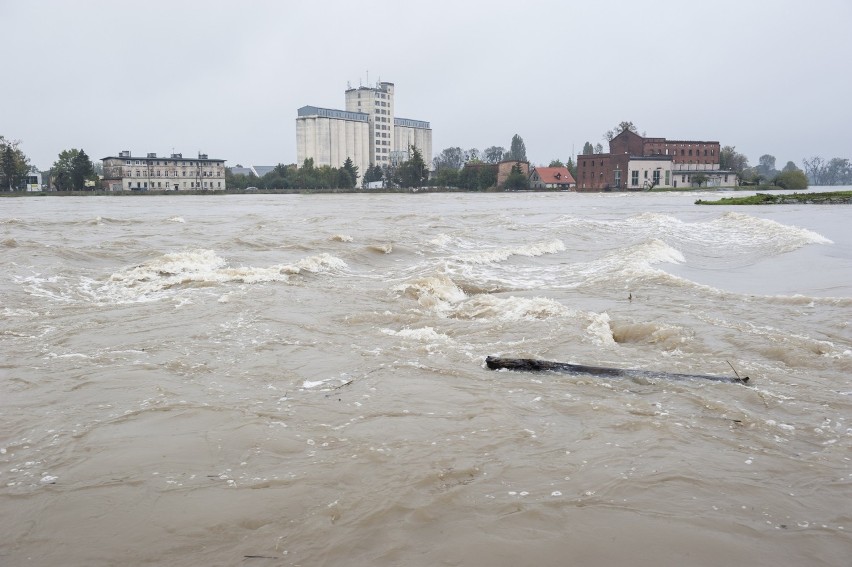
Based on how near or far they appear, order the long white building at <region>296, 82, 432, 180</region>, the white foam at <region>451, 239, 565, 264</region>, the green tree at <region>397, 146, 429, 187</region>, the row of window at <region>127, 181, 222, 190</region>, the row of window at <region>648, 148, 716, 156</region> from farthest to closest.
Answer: the long white building at <region>296, 82, 432, 180</region>
the green tree at <region>397, 146, 429, 187</region>
the row of window at <region>648, 148, 716, 156</region>
the row of window at <region>127, 181, 222, 190</region>
the white foam at <region>451, 239, 565, 264</region>

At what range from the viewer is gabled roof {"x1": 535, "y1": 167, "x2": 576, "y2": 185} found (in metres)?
117

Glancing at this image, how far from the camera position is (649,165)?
107125 millimetres

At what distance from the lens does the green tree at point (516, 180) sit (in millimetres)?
112750

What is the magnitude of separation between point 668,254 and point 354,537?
659 inches

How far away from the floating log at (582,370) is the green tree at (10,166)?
4412 inches

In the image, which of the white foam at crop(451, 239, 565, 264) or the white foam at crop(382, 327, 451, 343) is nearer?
the white foam at crop(382, 327, 451, 343)

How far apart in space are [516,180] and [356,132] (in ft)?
221

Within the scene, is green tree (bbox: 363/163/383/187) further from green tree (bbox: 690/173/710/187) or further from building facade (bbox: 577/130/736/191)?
green tree (bbox: 690/173/710/187)


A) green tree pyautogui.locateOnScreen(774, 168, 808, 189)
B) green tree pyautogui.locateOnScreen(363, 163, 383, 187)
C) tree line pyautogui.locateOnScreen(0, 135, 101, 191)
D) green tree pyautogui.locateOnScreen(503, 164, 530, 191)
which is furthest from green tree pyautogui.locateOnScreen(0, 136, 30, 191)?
green tree pyautogui.locateOnScreen(774, 168, 808, 189)

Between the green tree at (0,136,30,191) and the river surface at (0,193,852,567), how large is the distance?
105 meters

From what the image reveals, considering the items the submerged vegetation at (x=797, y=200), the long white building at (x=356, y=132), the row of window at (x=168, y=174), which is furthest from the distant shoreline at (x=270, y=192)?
the submerged vegetation at (x=797, y=200)

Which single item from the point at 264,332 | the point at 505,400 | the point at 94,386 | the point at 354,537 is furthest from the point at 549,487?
the point at 264,332

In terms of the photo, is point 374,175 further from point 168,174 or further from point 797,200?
point 797,200

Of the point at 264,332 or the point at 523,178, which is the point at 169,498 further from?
the point at 523,178
